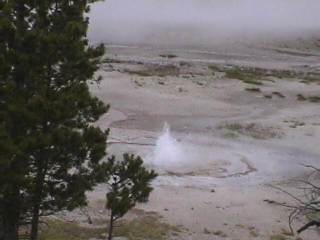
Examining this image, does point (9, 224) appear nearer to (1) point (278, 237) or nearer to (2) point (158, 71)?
(1) point (278, 237)

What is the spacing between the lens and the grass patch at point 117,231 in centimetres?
2459

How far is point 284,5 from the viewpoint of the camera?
174 meters

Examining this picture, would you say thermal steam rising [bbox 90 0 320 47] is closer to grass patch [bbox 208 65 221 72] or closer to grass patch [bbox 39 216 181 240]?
grass patch [bbox 208 65 221 72]

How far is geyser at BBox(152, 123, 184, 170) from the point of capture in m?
35.6

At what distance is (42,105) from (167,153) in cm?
2054

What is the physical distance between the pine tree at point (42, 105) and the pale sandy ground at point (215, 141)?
8898mm

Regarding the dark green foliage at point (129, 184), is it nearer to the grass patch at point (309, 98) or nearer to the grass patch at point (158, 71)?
the grass patch at point (309, 98)

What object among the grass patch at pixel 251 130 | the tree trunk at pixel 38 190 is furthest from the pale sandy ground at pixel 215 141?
the tree trunk at pixel 38 190

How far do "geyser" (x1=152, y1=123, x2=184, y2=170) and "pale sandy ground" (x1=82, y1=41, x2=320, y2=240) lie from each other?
1.32 ft

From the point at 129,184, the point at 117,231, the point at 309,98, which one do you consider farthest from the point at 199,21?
the point at 129,184

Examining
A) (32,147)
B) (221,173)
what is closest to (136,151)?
(221,173)

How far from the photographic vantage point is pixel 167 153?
37.1 metres

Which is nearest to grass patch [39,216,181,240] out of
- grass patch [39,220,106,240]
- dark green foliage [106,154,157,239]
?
grass patch [39,220,106,240]

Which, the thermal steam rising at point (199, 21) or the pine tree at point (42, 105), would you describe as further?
the thermal steam rising at point (199, 21)
